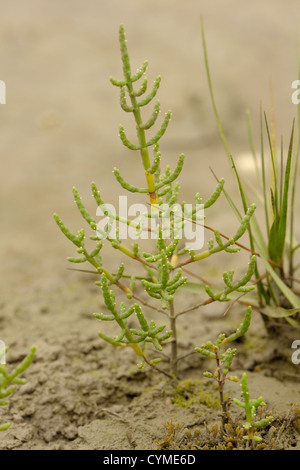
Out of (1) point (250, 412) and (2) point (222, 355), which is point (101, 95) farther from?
(1) point (250, 412)

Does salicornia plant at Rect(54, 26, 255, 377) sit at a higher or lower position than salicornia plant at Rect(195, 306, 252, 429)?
higher

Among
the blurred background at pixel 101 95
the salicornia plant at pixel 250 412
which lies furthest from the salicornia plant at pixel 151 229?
the blurred background at pixel 101 95

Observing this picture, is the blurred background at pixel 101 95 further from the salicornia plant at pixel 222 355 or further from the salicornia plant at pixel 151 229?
the salicornia plant at pixel 222 355

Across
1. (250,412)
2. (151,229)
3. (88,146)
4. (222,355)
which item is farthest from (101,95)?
(250,412)

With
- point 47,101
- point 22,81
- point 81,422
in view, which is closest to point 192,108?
point 47,101

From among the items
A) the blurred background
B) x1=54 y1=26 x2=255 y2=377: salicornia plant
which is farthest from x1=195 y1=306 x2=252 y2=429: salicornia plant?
the blurred background

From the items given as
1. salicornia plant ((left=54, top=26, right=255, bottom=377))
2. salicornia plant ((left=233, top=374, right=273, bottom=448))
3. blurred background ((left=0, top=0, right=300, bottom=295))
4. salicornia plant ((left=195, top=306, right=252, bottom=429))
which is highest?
blurred background ((left=0, top=0, right=300, bottom=295))

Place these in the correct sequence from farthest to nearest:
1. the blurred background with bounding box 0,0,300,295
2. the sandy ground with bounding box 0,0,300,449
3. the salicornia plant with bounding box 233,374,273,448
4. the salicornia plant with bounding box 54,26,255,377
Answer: the blurred background with bounding box 0,0,300,295, the sandy ground with bounding box 0,0,300,449, the salicornia plant with bounding box 54,26,255,377, the salicornia plant with bounding box 233,374,273,448

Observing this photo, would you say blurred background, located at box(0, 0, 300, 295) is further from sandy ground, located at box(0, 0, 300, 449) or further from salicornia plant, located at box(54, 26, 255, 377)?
salicornia plant, located at box(54, 26, 255, 377)
